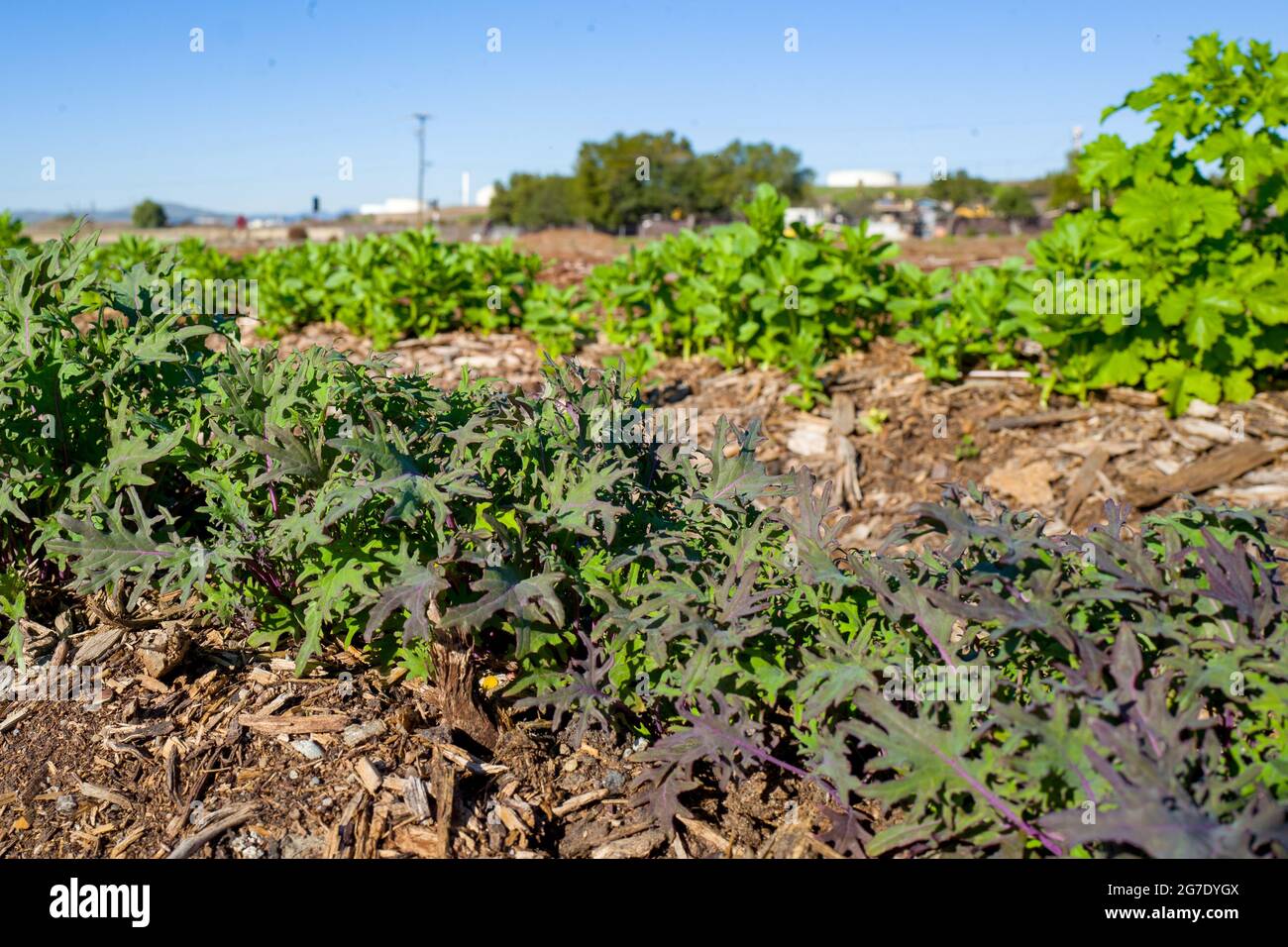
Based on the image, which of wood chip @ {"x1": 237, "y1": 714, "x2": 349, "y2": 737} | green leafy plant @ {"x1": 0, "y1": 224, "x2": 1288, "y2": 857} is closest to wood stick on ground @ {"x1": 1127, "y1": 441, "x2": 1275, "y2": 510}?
green leafy plant @ {"x1": 0, "y1": 224, "x2": 1288, "y2": 857}

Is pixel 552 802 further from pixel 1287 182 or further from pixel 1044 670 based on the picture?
pixel 1287 182

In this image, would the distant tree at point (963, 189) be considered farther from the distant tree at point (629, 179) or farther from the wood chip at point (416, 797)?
the wood chip at point (416, 797)

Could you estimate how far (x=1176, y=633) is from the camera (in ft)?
6.39

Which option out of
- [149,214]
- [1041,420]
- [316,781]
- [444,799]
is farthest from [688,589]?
[149,214]

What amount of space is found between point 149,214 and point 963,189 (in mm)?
70652

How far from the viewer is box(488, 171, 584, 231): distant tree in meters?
78.2

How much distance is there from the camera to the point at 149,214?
3263 inches

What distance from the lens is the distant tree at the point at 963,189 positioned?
91438 millimetres

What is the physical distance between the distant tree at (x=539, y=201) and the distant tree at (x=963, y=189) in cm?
3352

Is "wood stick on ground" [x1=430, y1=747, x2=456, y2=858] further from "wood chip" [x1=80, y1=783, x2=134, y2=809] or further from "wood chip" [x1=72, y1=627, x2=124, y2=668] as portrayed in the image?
"wood chip" [x1=72, y1=627, x2=124, y2=668]

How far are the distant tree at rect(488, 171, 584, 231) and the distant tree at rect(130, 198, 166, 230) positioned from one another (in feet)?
90.4

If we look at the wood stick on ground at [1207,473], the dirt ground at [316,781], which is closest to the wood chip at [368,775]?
the dirt ground at [316,781]
